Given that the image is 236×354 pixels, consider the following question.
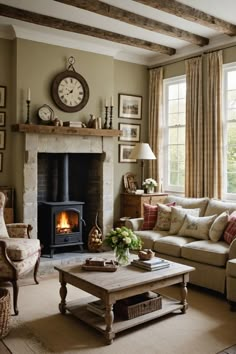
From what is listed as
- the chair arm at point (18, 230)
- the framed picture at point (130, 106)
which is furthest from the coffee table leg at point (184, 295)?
the framed picture at point (130, 106)

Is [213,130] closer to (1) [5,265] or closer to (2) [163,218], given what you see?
(2) [163,218]

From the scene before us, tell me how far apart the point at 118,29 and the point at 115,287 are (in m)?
3.85

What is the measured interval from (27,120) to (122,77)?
206cm

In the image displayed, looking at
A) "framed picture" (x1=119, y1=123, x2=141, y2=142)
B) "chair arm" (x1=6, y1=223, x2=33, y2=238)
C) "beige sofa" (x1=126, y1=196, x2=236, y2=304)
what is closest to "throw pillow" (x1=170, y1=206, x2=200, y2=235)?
"beige sofa" (x1=126, y1=196, x2=236, y2=304)

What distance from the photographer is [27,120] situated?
5438 mm

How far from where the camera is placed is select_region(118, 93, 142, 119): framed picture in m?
6.68

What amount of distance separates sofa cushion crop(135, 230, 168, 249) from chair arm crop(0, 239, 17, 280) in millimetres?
1817

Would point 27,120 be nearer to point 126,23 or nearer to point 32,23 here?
point 32,23

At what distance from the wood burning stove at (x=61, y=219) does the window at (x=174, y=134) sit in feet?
5.76

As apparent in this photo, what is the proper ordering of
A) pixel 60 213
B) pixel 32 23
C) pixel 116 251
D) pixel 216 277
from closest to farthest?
pixel 116 251
pixel 216 277
pixel 32 23
pixel 60 213

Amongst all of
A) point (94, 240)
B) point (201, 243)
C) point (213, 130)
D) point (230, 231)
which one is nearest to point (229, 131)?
point (213, 130)

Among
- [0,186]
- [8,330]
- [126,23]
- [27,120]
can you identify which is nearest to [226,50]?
[126,23]

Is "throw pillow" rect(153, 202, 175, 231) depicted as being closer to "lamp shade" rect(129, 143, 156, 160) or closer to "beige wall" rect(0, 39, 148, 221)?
"lamp shade" rect(129, 143, 156, 160)

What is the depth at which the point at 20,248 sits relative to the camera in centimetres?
409
